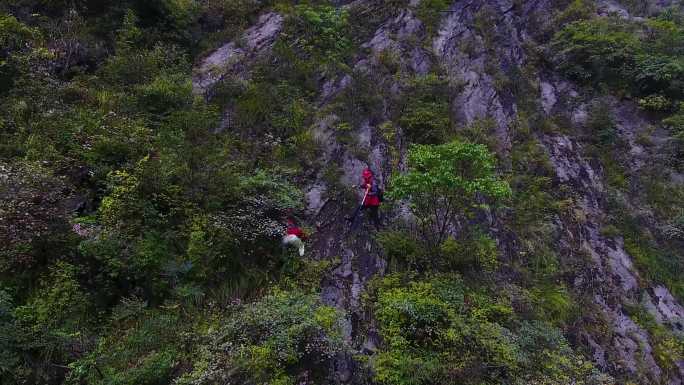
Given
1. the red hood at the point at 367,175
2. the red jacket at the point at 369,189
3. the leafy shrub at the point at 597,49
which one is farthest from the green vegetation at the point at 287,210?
the red hood at the point at 367,175

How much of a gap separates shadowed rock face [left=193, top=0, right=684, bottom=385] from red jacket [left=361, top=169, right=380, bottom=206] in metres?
0.51

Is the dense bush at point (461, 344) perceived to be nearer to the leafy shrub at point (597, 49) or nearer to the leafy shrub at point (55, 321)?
the leafy shrub at point (55, 321)

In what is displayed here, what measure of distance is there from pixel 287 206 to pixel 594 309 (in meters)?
6.83

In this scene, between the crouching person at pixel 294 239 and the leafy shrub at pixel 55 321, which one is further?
→ the crouching person at pixel 294 239

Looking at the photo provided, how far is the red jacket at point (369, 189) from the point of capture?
863 cm

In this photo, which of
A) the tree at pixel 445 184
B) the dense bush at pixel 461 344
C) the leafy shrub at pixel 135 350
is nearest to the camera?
the leafy shrub at pixel 135 350

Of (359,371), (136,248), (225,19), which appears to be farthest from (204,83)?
(359,371)

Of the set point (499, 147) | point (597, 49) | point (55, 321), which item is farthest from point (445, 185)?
point (597, 49)

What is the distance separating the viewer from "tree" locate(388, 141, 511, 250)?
24.0ft

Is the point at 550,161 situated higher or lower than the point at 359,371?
lower

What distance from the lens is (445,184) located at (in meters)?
7.39

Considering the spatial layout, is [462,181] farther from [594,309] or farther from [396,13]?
[396,13]

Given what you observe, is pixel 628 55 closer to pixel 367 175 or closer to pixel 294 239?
pixel 367 175

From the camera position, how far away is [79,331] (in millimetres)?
5930
